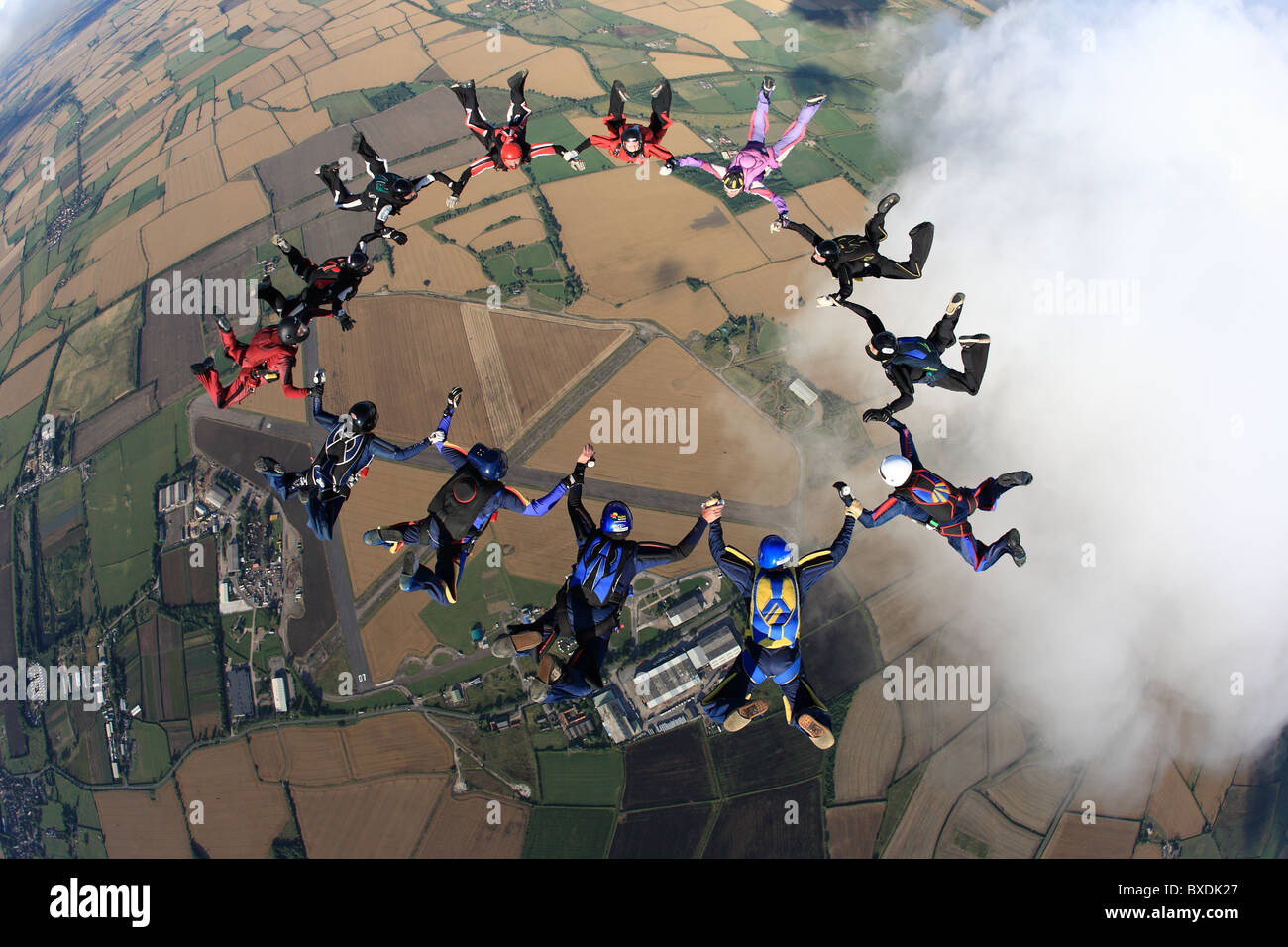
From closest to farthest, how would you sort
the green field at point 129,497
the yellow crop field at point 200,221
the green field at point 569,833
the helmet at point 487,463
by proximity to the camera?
the helmet at point 487,463
the green field at point 569,833
the green field at point 129,497
the yellow crop field at point 200,221

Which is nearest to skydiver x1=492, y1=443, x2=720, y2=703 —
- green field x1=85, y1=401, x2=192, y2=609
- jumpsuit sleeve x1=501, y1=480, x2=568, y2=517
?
jumpsuit sleeve x1=501, y1=480, x2=568, y2=517

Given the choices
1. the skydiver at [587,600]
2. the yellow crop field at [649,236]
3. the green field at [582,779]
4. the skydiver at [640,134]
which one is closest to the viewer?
the skydiver at [587,600]

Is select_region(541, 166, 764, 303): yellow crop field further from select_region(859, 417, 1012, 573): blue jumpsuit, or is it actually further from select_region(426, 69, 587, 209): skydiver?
select_region(859, 417, 1012, 573): blue jumpsuit

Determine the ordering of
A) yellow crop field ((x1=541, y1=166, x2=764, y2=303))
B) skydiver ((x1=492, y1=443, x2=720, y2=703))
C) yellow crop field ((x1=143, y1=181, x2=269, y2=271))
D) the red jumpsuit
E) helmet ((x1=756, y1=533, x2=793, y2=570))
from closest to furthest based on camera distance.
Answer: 1. helmet ((x1=756, y1=533, x2=793, y2=570))
2. skydiver ((x1=492, y1=443, x2=720, y2=703))
3. the red jumpsuit
4. yellow crop field ((x1=541, y1=166, x2=764, y2=303))
5. yellow crop field ((x1=143, y1=181, x2=269, y2=271))

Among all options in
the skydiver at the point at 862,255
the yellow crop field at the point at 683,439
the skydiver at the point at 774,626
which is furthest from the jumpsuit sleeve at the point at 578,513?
the skydiver at the point at 862,255

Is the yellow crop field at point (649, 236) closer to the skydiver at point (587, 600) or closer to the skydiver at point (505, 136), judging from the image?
the skydiver at point (505, 136)

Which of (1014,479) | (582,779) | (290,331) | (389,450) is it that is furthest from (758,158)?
(582,779)
